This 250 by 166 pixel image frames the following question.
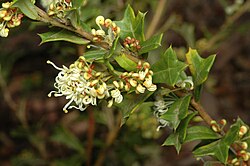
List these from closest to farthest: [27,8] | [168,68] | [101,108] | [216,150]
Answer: [27,8], [168,68], [216,150], [101,108]

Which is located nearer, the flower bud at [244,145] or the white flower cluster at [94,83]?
the white flower cluster at [94,83]

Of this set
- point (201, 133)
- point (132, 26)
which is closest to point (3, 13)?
point (132, 26)

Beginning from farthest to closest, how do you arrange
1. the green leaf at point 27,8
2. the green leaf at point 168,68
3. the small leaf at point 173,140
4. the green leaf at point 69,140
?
the green leaf at point 69,140
the small leaf at point 173,140
the green leaf at point 168,68
the green leaf at point 27,8

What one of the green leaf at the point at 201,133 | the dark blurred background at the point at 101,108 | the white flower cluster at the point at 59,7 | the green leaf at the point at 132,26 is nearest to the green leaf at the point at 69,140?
the dark blurred background at the point at 101,108

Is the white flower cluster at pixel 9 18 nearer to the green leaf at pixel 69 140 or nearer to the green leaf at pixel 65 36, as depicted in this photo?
the green leaf at pixel 65 36

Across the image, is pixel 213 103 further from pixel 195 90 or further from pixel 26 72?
pixel 195 90

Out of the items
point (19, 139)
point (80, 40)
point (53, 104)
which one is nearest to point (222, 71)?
point (53, 104)

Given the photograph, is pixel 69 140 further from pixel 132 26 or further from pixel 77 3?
pixel 77 3
